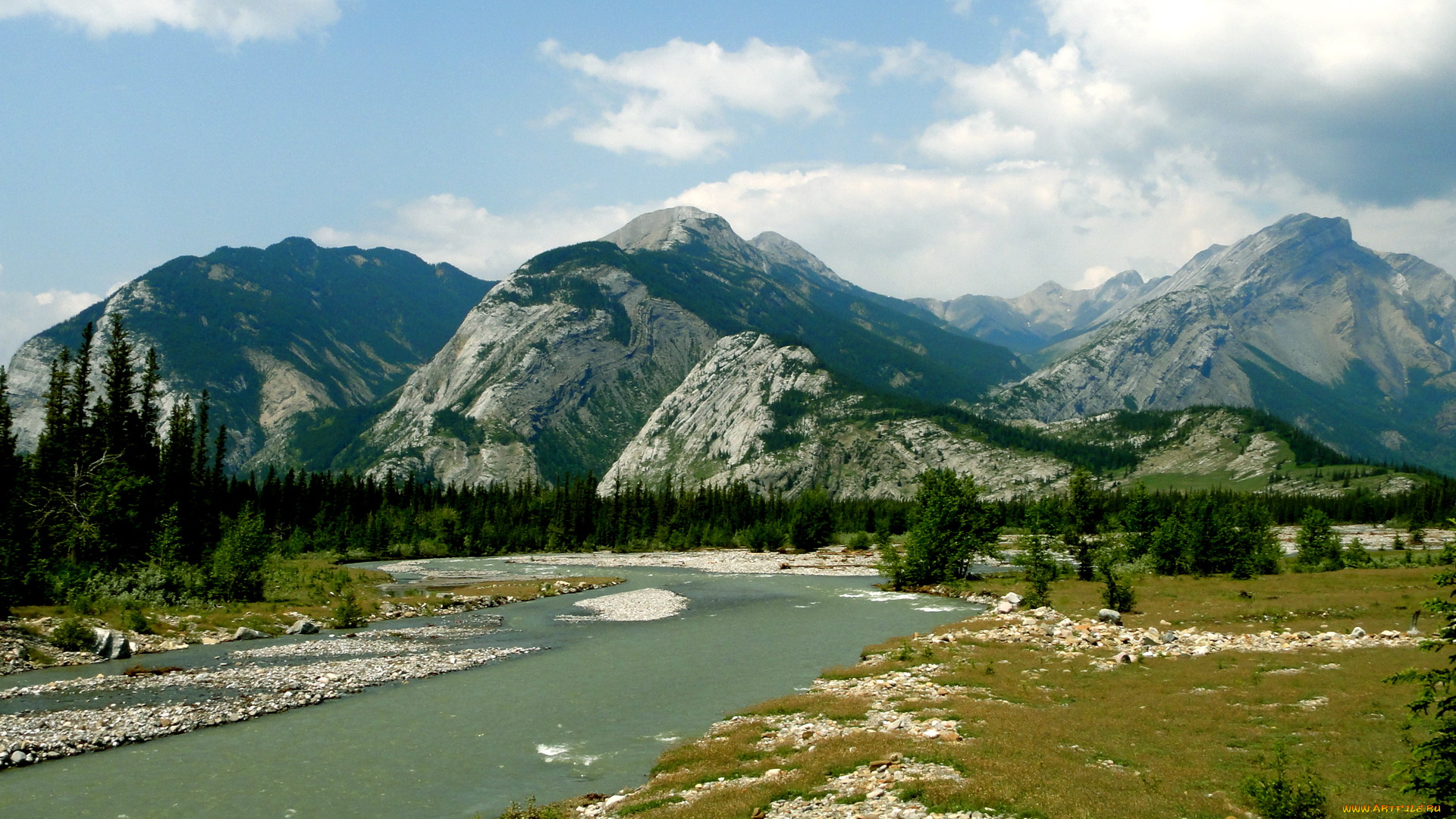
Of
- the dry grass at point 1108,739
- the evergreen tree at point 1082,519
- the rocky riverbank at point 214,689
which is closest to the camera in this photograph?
the dry grass at point 1108,739

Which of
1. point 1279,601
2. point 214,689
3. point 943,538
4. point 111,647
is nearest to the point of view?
point 214,689

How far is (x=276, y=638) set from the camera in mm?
52219

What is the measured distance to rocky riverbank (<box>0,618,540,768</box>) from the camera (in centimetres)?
2828

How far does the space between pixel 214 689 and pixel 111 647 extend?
43.6 feet

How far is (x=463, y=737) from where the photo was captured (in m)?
29.8

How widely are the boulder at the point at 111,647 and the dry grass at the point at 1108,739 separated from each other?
37.1 m

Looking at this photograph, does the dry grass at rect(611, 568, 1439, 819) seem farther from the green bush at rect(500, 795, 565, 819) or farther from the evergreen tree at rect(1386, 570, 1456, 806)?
the evergreen tree at rect(1386, 570, 1456, 806)

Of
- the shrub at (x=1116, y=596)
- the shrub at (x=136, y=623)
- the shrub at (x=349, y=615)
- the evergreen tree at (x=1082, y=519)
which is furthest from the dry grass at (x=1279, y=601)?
the shrub at (x=136, y=623)

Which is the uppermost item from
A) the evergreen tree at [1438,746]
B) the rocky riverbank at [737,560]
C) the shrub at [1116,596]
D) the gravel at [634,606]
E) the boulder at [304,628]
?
the evergreen tree at [1438,746]

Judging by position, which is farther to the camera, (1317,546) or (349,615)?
(1317,546)

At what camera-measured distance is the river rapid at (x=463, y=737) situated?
2300 cm

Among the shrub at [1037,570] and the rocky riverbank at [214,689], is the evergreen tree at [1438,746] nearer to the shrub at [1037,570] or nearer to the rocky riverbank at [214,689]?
the rocky riverbank at [214,689]

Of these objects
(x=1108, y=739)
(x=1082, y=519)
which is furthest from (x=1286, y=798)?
(x=1082, y=519)

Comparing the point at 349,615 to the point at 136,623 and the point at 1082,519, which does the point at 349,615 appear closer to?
the point at 136,623
